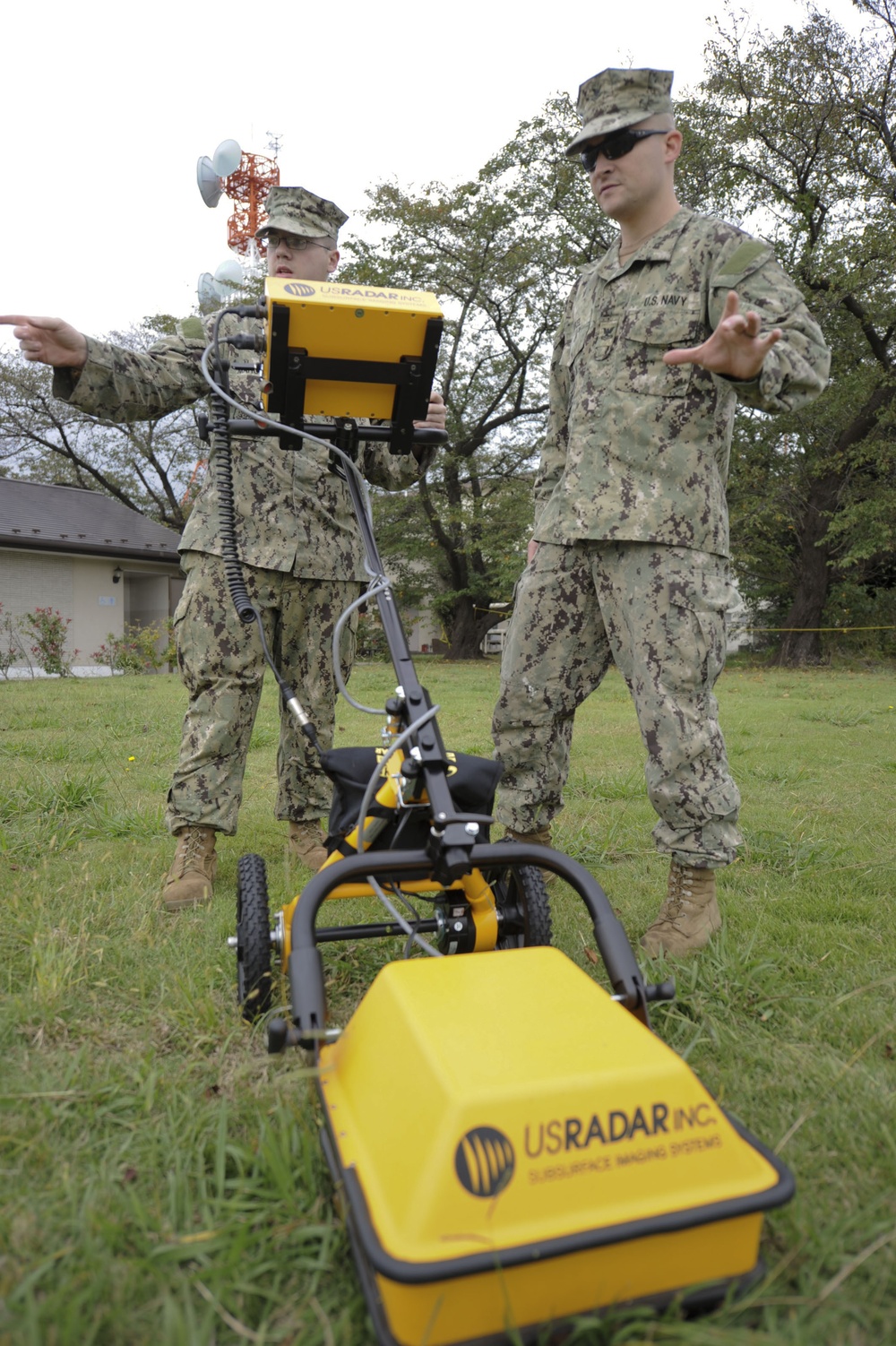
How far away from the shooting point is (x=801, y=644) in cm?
1781

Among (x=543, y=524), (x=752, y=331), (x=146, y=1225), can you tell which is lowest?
(x=146, y=1225)

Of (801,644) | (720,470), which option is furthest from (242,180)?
(720,470)

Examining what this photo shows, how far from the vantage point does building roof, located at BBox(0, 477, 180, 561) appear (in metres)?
20.0

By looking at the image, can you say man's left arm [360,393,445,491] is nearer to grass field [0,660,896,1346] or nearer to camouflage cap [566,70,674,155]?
camouflage cap [566,70,674,155]

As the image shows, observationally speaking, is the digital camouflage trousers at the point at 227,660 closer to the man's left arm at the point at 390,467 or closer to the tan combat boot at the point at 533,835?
the man's left arm at the point at 390,467

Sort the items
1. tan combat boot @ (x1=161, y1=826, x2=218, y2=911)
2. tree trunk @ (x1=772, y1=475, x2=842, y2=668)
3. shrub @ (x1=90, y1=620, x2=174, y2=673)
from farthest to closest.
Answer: tree trunk @ (x1=772, y1=475, x2=842, y2=668) → shrub @ (x1=90, y1=620, x2=174, y2=673) → tan combat boot @ (x1=161, y1=826, x2=218, y2=911)

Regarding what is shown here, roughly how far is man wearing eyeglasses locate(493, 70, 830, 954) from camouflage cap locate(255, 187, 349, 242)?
95cm

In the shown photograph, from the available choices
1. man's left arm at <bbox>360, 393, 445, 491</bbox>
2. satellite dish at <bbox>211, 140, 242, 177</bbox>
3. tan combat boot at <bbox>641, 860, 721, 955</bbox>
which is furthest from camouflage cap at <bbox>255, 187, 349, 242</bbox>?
satellite dish at <bbox>211, 140, 242, 177</bbox>

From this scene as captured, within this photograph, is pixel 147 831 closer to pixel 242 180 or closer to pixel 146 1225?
pixel 146 1225

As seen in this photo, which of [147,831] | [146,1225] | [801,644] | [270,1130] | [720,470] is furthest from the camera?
[801,644]

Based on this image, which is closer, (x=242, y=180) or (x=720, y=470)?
(x=720, y=470)

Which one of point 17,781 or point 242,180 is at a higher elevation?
point 242,180

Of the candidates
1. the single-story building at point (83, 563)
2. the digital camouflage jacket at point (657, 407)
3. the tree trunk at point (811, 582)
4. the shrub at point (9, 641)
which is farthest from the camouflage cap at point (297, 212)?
the single-story building at point (83, 563)

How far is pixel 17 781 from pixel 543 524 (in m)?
3.08
